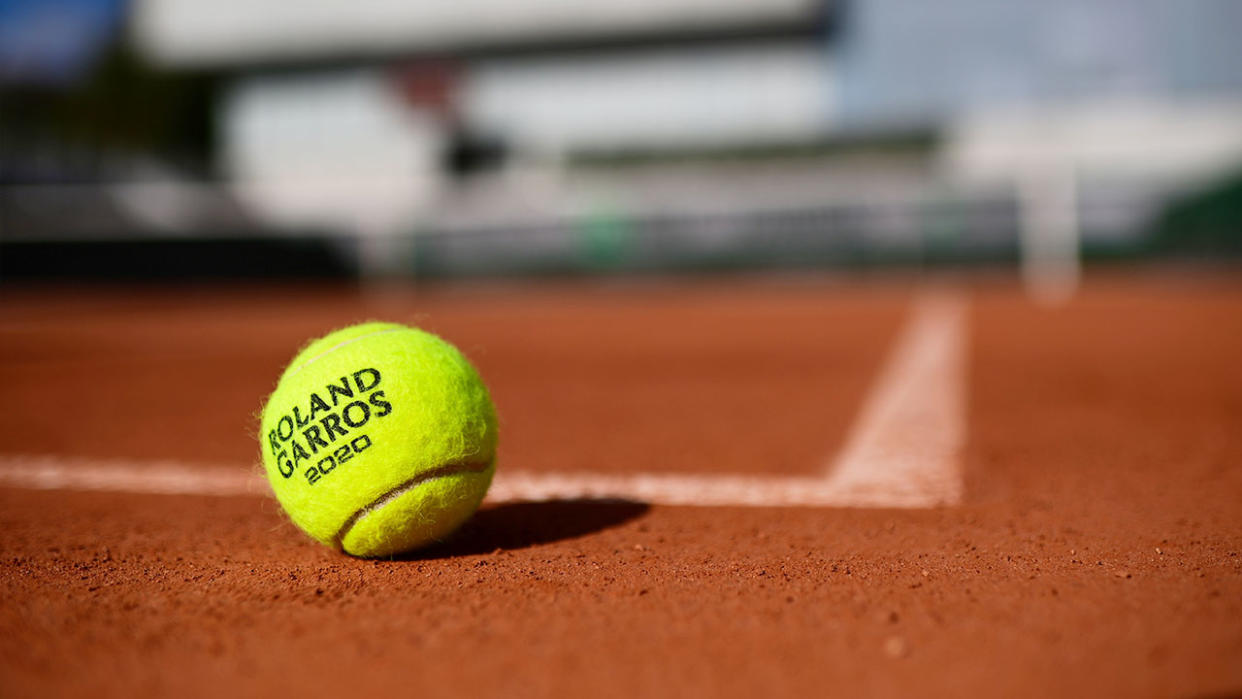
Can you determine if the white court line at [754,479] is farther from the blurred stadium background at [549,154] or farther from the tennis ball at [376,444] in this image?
the blurred stadium background at [549,154]

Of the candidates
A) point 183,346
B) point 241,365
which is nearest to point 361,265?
point 183,346

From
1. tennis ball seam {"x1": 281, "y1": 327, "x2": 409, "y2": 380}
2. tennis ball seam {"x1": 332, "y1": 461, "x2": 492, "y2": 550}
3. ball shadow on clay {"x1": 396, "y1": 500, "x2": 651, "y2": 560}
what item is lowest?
ball shadow on clay {"x1": 396, "y1": 500, "x2": 651, "y2": 560}

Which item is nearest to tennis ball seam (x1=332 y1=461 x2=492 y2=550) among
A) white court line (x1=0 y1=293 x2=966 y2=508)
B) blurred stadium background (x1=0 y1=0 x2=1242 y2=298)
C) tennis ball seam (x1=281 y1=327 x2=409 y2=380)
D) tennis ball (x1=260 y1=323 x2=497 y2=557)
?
tennis ball (x1=260 y1=323 x2=497 y2=557)

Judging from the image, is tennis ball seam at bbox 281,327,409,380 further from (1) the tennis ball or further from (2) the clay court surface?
(2) the clay court surface

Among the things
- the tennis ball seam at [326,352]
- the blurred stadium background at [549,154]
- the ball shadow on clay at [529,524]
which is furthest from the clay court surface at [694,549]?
the blurred stadium background at [549,154]

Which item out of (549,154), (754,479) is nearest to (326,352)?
(754,479)

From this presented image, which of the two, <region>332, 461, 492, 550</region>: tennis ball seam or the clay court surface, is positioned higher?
<region>332, 461, 492, 550</region>: tennis ball seam

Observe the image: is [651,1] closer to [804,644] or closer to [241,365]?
[241,365]
